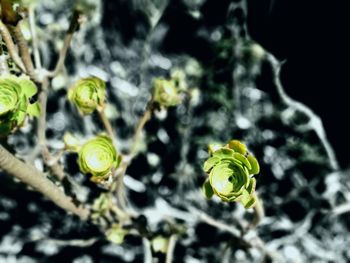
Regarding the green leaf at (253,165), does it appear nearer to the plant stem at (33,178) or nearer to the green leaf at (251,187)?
the green leaf at (251,187)

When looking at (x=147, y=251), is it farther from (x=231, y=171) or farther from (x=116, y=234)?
(x=231, y=171)

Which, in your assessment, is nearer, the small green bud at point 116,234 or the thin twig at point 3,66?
the thin twig at point 3,66

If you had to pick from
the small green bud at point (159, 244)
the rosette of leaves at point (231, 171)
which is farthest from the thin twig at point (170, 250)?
the rosette of leaves at point (231, 171)

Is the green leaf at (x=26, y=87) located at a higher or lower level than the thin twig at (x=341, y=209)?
lower

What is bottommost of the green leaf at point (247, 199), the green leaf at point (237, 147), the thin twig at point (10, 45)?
the green leaf at point (247, 199)

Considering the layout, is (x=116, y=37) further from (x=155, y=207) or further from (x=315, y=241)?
(x=315, y=241)

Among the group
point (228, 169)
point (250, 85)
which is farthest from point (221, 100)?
point (228, 169)

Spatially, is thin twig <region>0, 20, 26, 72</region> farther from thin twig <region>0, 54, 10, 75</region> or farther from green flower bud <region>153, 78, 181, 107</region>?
green flower bud <region>153, 78, 181, 107</region>
